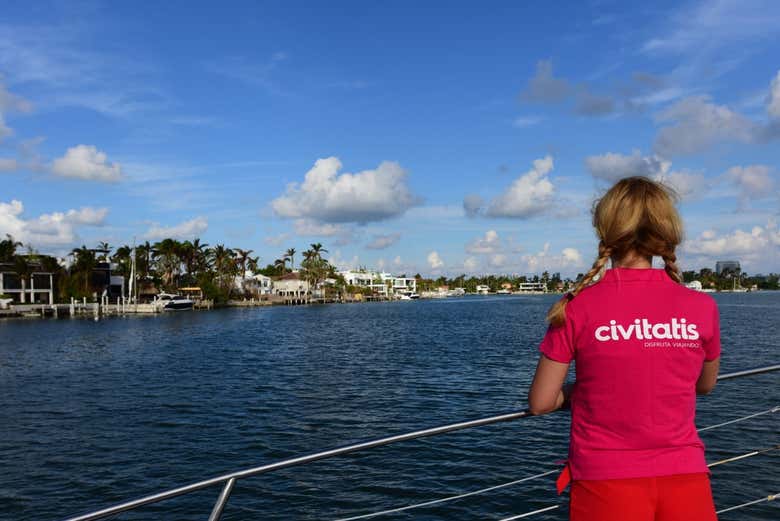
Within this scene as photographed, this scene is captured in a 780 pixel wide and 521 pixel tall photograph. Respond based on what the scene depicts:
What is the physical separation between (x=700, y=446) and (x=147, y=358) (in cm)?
3614

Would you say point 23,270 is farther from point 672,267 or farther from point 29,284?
point 672,267

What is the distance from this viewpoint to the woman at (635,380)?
1.93 metres

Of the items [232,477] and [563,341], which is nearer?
[563,341]

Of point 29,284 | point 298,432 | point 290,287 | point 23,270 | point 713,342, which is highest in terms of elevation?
point 23,270

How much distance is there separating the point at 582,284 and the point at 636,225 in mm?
283

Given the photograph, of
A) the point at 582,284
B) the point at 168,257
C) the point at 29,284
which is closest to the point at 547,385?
the point at 582,284

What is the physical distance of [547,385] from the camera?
2092mm

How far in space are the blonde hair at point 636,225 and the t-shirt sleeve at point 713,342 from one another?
182 mm

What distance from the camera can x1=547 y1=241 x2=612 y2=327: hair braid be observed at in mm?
1972

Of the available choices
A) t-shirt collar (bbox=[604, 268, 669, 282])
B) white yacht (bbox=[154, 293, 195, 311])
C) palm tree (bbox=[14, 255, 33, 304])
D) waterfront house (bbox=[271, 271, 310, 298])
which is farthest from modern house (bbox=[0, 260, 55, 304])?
t-shirt collar (bbox=[604, 268, 669, 282])

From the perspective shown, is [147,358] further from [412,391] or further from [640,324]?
[640,324]

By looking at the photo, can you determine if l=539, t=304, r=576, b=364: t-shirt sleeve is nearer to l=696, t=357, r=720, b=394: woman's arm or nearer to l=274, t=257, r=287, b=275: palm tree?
l=696, t=357, r=720, b=394: woman's arm

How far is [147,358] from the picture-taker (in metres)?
34.4

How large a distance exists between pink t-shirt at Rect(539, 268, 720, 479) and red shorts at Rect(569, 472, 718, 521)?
28 mm
